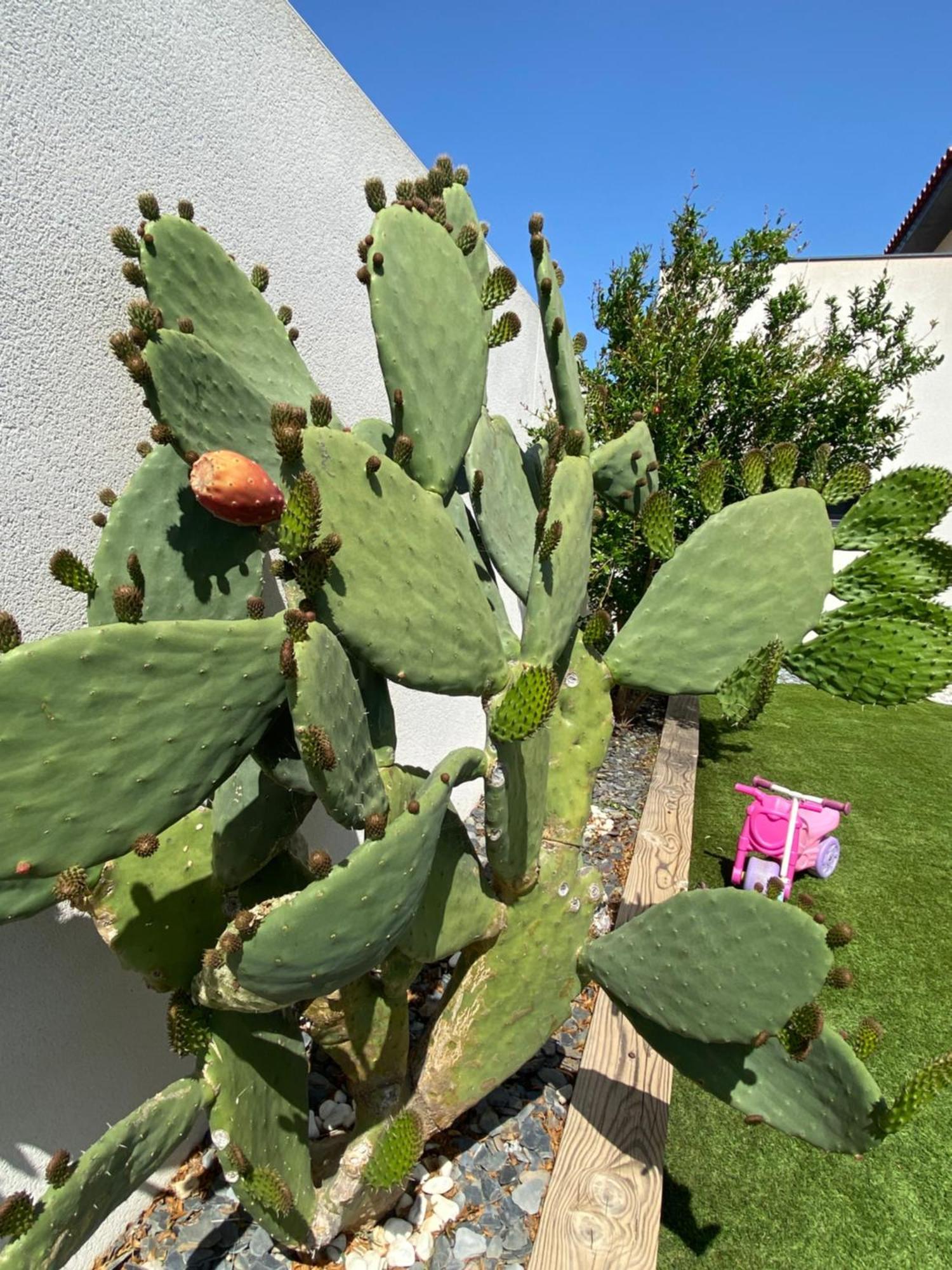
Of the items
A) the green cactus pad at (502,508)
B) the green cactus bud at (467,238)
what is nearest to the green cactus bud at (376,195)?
the green cactus bud at (467,238)

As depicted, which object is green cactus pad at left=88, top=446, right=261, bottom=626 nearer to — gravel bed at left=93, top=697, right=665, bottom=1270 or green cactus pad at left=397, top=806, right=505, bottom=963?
green cactus pad at left=397, top=806, right=505, bottom=963

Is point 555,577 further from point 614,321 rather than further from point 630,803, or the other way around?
point 614,321

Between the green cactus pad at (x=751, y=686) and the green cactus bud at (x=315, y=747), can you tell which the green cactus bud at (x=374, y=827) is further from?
the green cactus pad at (x=751, y=686)

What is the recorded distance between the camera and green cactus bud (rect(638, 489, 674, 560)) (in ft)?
5.54

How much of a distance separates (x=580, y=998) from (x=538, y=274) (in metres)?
2.10

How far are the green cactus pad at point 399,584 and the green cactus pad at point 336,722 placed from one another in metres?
0.09

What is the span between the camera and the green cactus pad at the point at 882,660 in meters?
1.43

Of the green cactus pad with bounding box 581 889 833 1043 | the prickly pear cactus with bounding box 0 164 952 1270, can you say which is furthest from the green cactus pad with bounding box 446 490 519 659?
the green cactus pad with bounding box 581 889 833 1043

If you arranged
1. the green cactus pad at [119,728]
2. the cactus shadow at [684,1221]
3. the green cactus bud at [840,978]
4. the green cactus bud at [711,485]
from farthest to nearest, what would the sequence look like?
1. the cactus shadow at [684,1221]
2. the green cactus bud at [711,485]
3. the green cactus bud at [840,978]
4. the green cactus pad at [119,728]

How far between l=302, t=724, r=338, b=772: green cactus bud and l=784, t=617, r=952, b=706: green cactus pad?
1.12 meters

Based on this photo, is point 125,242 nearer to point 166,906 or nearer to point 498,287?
point 498,287

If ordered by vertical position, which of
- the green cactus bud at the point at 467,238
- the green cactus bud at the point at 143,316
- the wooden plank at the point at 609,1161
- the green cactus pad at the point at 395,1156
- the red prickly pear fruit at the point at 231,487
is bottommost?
the wooden plank at the point at 609,1161

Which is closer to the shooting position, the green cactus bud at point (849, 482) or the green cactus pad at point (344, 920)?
the green cactus pad at point (344, 920)

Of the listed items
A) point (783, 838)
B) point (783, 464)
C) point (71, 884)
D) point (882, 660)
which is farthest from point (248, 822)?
point (783, 838)
